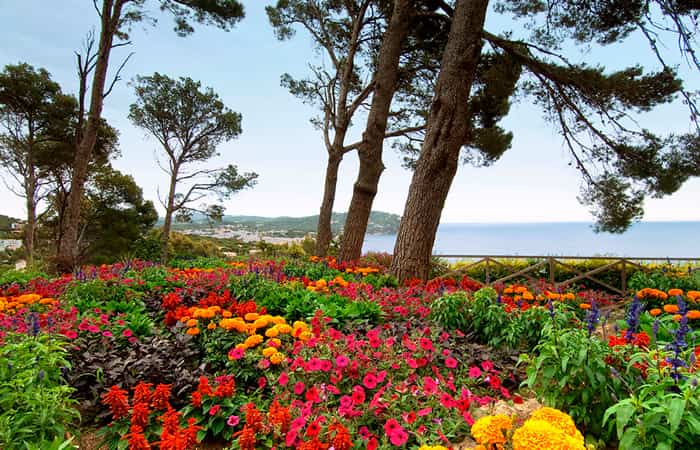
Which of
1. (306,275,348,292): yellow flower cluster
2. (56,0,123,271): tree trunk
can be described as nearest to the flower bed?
(306,275,348,292): yellow flower cluster

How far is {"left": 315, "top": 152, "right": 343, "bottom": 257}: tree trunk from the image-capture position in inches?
348

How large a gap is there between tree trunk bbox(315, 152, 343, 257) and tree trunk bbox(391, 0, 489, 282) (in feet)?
12.5

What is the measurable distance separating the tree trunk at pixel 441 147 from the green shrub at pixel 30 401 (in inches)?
159

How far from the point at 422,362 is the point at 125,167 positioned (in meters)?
18.8

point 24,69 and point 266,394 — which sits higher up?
point 24,69

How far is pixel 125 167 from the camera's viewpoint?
16.9m

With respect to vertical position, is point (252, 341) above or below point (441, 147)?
below

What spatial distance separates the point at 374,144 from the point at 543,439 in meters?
5.98

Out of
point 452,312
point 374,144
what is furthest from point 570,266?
point 452,312

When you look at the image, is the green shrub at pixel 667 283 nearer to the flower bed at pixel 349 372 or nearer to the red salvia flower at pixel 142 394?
the flower bed at pixel 349 372

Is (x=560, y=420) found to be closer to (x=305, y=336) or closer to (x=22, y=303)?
(x=305, y=336)

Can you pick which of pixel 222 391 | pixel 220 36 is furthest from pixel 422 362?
pixel 220 36

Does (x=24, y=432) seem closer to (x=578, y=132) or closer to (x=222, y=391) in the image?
(x=222, y=391)

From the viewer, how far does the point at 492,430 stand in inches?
45.0
